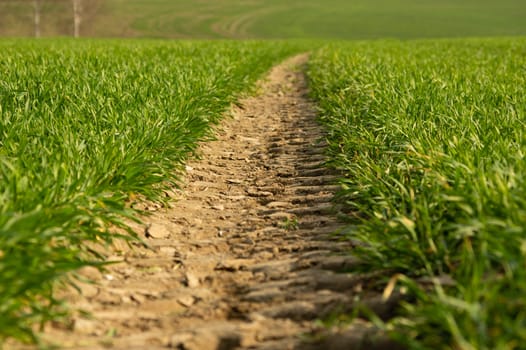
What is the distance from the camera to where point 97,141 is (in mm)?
4465

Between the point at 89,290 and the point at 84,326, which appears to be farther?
the point at 89,290

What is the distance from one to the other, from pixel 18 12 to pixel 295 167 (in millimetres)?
84862

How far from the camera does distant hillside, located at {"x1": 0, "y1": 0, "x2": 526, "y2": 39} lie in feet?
243

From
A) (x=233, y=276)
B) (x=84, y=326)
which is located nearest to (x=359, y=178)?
(x=233, y=276)

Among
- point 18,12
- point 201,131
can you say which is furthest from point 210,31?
point 201,131

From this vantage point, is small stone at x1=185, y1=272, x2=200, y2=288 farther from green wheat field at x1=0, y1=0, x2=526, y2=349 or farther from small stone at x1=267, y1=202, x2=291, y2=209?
small stone at x1=267, y1=202, x2=291, y2=209

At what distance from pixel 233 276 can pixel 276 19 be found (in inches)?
A: 3216

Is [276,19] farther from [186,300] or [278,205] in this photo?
[186,300]

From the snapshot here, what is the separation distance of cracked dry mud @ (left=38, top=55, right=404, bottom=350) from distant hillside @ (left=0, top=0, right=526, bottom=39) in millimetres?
A: 68978

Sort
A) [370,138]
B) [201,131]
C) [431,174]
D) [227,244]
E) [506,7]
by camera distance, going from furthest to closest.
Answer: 1. [506,7]
2. [201,131]
3. [370,138]
4. [227,244]
5. [431,174]

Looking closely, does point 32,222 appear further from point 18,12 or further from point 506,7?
point 506,7

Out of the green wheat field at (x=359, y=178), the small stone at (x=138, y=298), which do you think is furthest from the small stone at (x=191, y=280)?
the green wheat field at (x=359, y=178)

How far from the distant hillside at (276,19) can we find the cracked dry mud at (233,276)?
6898 cm

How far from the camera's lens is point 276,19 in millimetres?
81875
